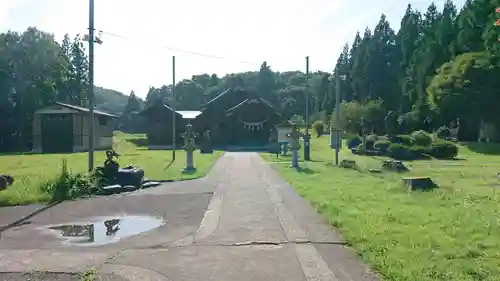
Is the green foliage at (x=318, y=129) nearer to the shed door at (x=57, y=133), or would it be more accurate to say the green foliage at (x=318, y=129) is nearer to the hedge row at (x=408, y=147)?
the hedge row at (x=408, y=147)

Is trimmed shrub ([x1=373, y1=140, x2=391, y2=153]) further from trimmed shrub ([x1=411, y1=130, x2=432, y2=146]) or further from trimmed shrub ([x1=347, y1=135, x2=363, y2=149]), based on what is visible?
trimmed shrub ([x1=347, y1=135, x2=363, y2=149])

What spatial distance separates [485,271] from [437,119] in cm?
5090

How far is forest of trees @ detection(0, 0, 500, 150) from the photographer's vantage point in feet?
151

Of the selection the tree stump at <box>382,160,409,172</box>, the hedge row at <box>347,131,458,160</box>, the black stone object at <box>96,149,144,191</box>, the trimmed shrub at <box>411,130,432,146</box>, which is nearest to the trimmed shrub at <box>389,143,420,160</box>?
the hedge row at <box>347,131,458,160</box>

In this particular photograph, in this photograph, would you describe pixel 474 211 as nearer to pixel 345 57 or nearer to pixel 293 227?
pixel 293 227

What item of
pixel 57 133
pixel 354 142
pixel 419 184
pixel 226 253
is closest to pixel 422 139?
pixel 354 142

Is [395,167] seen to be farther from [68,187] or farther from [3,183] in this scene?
[3,183]

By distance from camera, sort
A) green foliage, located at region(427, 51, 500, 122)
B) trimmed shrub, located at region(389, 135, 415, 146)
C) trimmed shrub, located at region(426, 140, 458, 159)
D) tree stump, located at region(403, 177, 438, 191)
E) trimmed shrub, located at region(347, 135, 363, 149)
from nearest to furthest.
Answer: tree stump, located at region(403, 177, 438, 191), trimmed shrub, located at region(426, 140, 458, 159), trimmed shrub, located at region(389, 135, 415, 146), trimmed shrub, located at region(347, 135, 363, 149), green foliage, located at region(427, 51, 500, 122)

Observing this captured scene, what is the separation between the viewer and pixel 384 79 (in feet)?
260

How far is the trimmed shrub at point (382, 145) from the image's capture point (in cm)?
3464

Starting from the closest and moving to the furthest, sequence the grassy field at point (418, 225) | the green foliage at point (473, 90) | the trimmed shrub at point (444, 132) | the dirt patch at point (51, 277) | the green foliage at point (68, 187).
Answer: the dirt patch at point (51, 277), the grassy field at point (418, 225), the green foliage at point (68, 187), the green foliage at point (473, 90), the trimmed shrub at point (444, 132)

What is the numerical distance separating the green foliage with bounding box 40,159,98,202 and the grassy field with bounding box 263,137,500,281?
596 centimetres

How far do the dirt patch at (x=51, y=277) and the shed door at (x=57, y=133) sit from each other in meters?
43.3

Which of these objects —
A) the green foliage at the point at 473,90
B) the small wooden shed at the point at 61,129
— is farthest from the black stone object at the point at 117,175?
the green foliage at the point at 473,90
